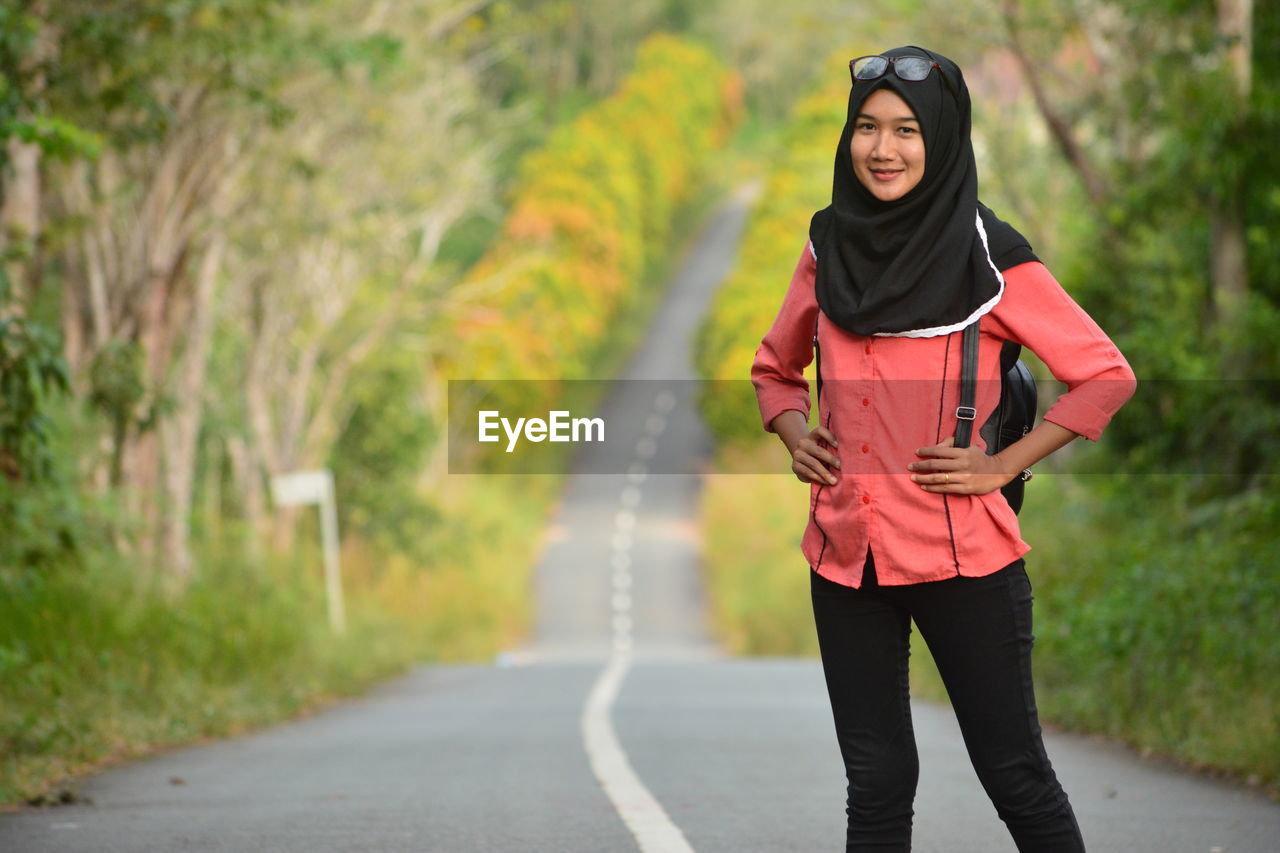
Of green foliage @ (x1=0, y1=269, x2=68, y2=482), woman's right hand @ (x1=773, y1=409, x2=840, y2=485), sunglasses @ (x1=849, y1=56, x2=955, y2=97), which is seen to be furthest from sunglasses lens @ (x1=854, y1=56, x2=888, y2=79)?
green foliage @ (x1=0, y1=269, x2=68, y2=482)

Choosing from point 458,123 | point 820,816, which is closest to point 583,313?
point 458,123

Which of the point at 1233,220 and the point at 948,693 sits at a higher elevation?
the point at 1233,220

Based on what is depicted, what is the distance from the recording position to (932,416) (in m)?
3.89

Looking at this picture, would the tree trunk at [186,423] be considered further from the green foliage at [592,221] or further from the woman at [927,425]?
the woman at [927,425]

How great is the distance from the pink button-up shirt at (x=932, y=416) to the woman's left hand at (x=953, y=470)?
0.03 metres

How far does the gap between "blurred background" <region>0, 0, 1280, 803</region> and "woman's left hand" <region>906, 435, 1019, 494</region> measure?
17.3ft

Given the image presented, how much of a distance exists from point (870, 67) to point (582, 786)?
498 cm

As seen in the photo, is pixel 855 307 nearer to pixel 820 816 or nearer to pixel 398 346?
pixel 820 816

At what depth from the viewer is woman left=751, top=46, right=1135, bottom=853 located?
12.6 feet

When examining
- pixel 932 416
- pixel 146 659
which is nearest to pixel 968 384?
pixel 932 416

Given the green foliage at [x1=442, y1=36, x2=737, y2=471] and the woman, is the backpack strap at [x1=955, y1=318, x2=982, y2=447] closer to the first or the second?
the woman

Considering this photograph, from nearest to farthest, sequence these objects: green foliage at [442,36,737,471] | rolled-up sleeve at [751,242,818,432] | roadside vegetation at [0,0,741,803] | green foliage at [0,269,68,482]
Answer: rolled-up sleeve at [751,242,818,432] < green foliage at [0,269,68,482] < roadside vegetation at [0,0,741,803] < green foliage at [442,36,737,471]

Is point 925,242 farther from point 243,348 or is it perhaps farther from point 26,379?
point 243,348

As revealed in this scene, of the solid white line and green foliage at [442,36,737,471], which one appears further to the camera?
green foliage at [442,36,737,471]
